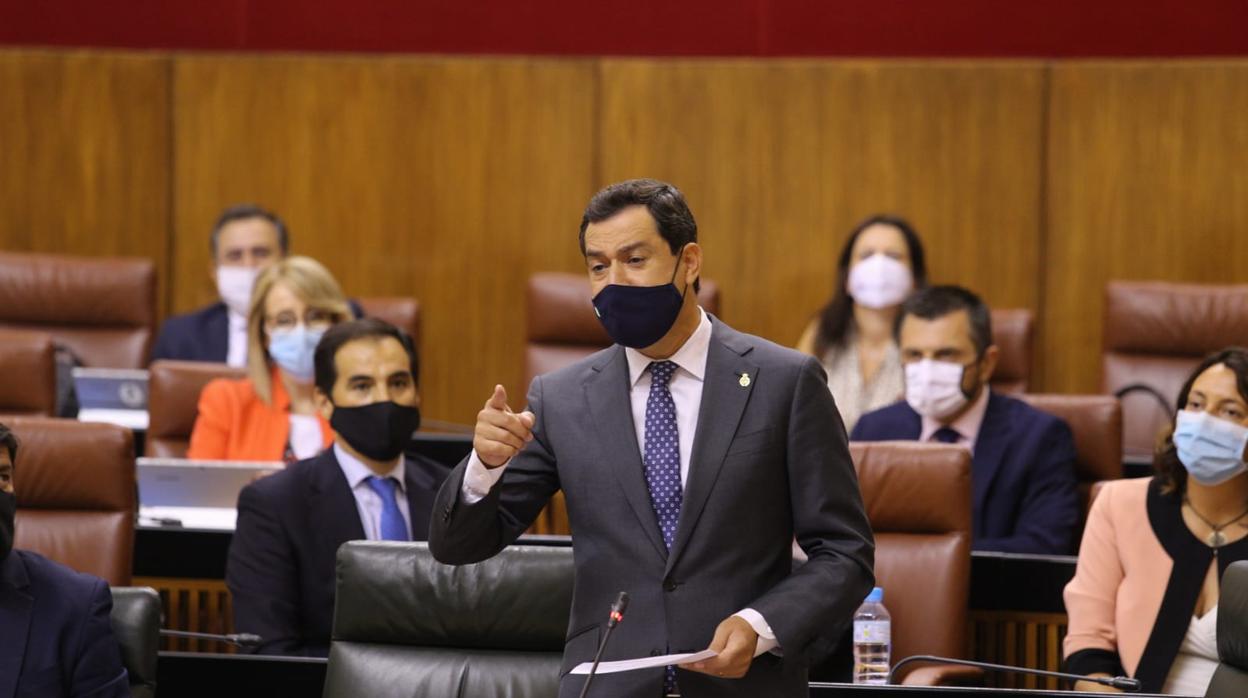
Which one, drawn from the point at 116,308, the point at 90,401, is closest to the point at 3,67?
the point at 116,308

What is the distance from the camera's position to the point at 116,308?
5.74m

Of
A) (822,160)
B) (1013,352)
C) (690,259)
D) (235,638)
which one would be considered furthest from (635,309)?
(822,160)

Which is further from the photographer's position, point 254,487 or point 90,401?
point 90,401

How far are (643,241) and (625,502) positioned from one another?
34cm

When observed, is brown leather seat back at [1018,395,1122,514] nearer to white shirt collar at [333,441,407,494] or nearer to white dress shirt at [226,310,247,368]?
white shirt collar at [333,441,407,494]

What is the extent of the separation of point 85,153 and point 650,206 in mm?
4902

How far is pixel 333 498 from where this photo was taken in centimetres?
347

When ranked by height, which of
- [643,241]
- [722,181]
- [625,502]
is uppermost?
[722,181]

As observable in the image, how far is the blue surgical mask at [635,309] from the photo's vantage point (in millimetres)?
2166

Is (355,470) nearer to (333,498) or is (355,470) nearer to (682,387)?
(333,498)

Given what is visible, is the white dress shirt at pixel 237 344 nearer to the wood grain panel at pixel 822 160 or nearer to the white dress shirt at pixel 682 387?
the wood grain panel at pixel 822 160

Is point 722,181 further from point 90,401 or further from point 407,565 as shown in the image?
point 407,565

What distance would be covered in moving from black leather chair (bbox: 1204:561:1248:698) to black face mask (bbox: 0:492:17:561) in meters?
1.89

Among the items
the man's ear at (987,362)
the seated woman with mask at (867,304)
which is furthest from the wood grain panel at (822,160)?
the man's ear at (987,362)
